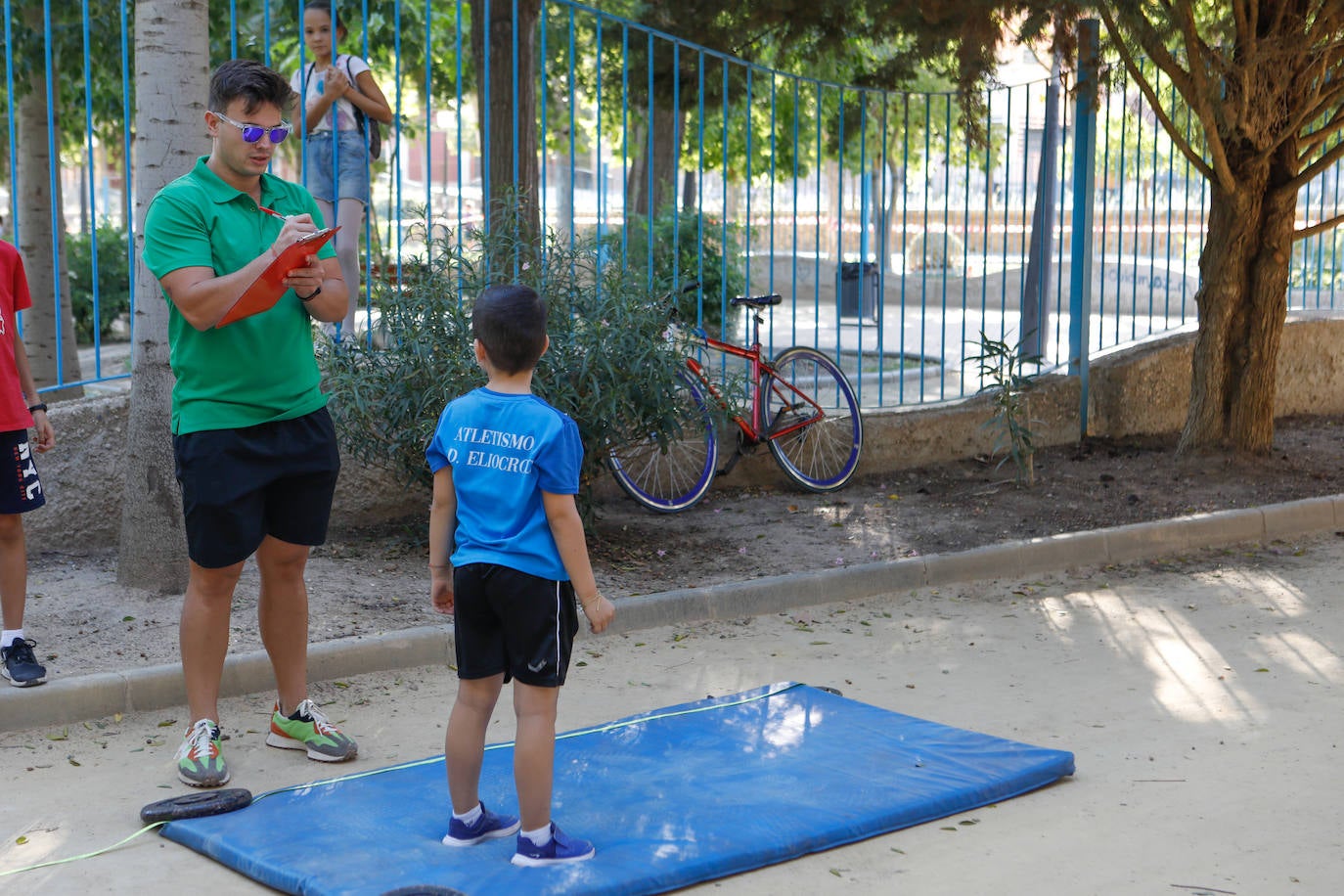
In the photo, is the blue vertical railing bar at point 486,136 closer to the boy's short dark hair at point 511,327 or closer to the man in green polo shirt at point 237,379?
the man in green polo shirt at point 237,379

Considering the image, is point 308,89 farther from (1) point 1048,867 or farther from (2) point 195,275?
(1) point 1048,867

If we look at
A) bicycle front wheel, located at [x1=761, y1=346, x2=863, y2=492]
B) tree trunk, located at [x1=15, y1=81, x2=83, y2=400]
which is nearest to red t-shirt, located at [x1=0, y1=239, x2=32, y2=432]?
tree trunk, located at [x1=15, y1=81, x2=83, y2=400]

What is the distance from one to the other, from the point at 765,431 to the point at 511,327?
504cm

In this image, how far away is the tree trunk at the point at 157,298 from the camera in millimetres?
5613

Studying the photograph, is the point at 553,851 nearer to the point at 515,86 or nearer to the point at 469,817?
the point at 469,817

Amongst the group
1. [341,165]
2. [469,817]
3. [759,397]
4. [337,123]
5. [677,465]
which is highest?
[337,123]

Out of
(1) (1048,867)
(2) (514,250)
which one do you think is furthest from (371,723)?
(2) (514,250)

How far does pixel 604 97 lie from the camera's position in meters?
10.0

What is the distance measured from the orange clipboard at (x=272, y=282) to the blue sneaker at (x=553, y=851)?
1.55 meters

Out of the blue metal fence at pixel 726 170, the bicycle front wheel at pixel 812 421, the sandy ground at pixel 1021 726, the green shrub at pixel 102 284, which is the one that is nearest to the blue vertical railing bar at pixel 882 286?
the blue metal fence at pixel 726 170

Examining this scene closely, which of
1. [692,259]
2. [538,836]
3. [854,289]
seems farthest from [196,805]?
[854,289]

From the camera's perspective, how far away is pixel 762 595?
249 inches

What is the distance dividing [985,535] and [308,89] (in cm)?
405

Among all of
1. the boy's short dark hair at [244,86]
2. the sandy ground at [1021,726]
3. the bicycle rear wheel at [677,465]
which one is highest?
the boy's short dark hair at [244,86]
